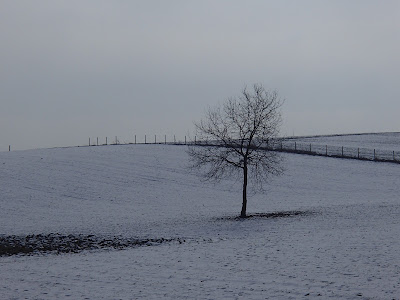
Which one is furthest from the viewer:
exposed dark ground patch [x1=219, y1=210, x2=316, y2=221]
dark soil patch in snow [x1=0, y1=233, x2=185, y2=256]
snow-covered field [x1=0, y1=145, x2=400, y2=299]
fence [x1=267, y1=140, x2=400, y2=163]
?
fence [x1=267, y1=140, x2=400, y2=163]

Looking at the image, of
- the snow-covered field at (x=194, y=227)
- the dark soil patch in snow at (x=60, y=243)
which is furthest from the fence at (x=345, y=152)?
the dark soil patch in snow at (x=60, y=243)

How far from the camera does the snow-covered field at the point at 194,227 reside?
15258 mm

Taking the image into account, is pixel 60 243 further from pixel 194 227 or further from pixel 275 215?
pixel 275 215

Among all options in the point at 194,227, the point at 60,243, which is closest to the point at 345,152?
the point at 194,227

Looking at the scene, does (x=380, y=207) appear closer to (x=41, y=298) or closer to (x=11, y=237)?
(x=11, y=237)

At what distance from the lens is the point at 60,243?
1032 inches

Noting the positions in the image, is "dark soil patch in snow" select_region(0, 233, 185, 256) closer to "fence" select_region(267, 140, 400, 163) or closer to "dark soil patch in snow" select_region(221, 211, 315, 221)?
"dark soil patch in snow" select_region(221, 211, 315, 221)

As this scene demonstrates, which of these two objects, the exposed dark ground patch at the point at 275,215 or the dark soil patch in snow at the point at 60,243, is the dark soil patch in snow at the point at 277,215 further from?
the dark soil patch in snow at the point at 60,243

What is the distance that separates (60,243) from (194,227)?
7997mm

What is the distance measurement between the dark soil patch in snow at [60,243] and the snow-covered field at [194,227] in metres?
1.25

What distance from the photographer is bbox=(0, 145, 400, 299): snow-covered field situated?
15.3m

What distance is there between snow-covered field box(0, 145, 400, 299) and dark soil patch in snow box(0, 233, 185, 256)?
1.25 meters

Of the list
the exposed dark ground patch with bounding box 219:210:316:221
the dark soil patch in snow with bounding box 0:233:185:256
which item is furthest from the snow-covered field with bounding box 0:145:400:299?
the dark soil patch in snow with bounding box 0:233:185:256

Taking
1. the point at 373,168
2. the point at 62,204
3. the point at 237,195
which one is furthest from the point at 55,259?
the point at 373,168
